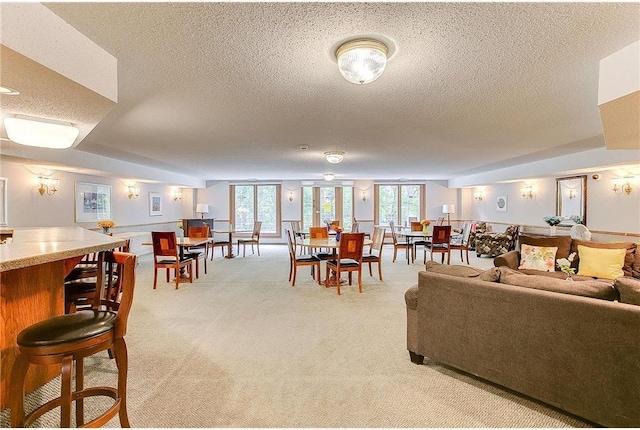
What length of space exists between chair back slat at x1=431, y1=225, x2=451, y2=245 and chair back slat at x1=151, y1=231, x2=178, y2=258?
4.77 m

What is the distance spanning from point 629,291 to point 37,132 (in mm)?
3742

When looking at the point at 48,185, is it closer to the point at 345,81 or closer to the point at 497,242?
the point at 345,81

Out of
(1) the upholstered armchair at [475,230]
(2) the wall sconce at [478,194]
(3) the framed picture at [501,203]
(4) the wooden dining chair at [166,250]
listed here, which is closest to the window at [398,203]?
(2) the wall sconce at [478,194]

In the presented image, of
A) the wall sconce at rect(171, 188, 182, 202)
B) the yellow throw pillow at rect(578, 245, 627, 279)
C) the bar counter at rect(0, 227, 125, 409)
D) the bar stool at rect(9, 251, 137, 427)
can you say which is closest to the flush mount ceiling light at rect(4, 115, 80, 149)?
the bar counter at rect(0, 227, 125, 409)

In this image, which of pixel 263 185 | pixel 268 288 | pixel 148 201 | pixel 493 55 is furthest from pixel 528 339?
pixel 263 185

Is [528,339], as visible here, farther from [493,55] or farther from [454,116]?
[454,116]

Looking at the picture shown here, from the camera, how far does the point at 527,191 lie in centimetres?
787

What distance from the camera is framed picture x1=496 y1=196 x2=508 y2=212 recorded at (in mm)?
8781

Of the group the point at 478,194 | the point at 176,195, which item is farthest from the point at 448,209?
the point at 176,195

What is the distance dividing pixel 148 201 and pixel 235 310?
6196 mm

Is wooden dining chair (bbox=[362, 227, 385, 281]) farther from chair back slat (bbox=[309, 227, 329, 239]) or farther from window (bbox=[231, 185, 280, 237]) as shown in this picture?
window (bbox=[231, 185, 280, 237])

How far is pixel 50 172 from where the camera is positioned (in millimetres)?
5387

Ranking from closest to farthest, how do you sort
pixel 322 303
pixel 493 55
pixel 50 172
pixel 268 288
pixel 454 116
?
pixel 493 55, pixel 454 116, pixel 322 303, pixel 268 288, pixel 50 172

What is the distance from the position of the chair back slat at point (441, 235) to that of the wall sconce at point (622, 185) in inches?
112
